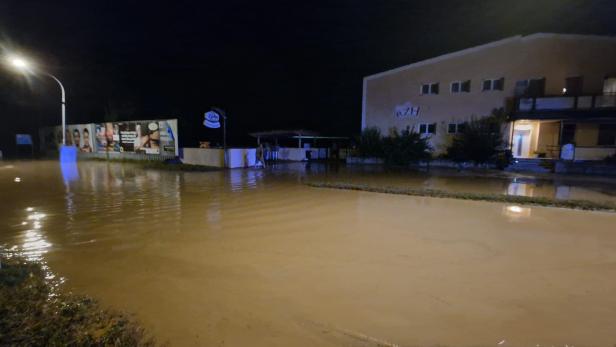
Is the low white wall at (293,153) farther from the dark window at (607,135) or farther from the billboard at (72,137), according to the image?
the dark window at (607,135)

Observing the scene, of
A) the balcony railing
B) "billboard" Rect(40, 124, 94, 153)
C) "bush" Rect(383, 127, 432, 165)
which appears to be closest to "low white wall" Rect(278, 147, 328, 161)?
"bush" Rect(383, 127, 432, 165)

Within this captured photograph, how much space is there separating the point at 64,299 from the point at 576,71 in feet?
88.9

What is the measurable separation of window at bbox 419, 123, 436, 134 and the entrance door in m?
5.27

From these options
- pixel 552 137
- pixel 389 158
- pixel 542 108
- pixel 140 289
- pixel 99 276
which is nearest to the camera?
pixel 140 289

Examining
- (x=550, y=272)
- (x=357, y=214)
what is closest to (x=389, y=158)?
(x=357, y=214)

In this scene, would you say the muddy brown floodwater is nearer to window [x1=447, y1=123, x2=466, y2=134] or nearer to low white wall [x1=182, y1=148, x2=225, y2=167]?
low white wall [x1=182, y1=148, x2=225, y2=167]

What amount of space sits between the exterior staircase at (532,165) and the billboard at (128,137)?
71.3 feet

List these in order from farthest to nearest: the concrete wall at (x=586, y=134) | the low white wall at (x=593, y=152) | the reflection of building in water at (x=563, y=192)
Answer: the concrete wall at (x=586, y=134) → the low white wall at (x=593, y=152) → the reflection of building in water at (x=563, y=192)

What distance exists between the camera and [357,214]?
26.0 feet

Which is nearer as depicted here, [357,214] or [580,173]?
[357,214]

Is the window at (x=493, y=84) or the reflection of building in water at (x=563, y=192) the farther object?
the window at (x=493, y=84)

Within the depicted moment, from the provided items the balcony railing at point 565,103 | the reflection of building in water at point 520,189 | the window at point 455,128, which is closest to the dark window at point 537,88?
the balcony railing at point 565,103

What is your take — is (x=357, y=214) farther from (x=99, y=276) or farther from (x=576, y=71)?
(x=576, y=71)

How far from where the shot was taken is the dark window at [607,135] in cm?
1938
